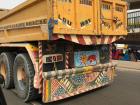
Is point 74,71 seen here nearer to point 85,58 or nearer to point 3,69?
point 85,58

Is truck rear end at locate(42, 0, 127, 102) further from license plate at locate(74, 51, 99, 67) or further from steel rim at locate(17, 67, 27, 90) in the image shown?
steel rim at locate(17, 67, 27, 90)

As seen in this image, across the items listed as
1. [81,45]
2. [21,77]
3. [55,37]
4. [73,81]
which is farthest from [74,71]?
[21,77]

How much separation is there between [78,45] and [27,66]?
4.42 ft

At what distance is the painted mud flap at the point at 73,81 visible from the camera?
696 cm

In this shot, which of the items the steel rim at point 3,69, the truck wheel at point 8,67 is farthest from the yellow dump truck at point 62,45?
the steel rim at point 3,69

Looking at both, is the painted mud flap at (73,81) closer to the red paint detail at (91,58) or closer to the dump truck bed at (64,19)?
the red paint detail at (91,58)

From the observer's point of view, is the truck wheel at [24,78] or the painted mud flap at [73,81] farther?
the truck wheel at [24,78]

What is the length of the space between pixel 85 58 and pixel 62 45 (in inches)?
29.9

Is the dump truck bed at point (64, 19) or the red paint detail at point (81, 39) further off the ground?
the dump truck bed at point (64, 19)

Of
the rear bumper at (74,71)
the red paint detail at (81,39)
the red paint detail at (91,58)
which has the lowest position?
the rear bumper at (74,71)

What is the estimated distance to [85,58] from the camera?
25.8 ft

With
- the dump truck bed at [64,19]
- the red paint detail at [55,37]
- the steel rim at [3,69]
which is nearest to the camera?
the red paint detail at [55,37]

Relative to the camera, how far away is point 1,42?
9883mm

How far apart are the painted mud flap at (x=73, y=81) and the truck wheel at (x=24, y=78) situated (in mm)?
580
